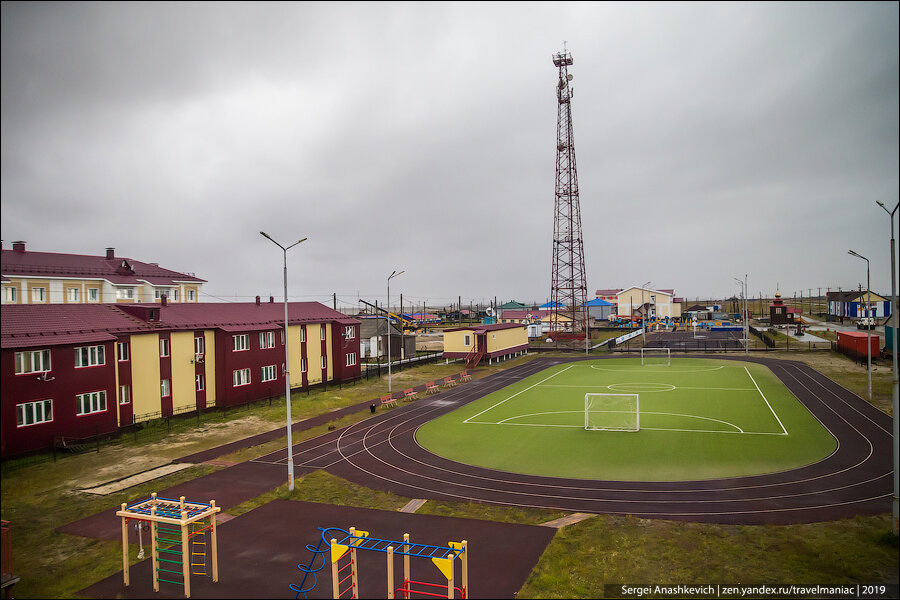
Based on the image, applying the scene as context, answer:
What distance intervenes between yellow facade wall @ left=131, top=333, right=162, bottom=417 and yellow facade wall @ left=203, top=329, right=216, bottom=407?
4.05 meters

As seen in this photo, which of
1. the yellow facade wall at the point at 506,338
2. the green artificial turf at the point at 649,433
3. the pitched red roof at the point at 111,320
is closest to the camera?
the green artificial turf at the point at 649,433

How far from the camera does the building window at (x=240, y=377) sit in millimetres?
42172

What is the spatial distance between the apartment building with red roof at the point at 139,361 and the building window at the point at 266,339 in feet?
0.28

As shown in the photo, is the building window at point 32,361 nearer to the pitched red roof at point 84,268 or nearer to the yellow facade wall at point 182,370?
the yellow facade wall at point 182,370

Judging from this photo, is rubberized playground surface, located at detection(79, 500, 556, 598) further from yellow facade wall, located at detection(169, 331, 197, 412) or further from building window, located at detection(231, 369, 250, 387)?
building window, located at detection(231, 369, 250, 387)

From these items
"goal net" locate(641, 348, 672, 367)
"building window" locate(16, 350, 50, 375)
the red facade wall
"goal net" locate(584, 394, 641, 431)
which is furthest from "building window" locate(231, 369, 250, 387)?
"goal net" locate(641, 348, 672, 367)

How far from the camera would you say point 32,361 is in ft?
94.3

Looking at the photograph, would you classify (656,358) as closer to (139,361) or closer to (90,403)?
(139,361)

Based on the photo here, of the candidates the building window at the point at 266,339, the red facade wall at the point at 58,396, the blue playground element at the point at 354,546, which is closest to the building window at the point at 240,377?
the building window at the point at 266,339

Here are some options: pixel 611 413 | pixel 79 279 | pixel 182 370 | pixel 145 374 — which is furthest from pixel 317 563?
pixel 79 279

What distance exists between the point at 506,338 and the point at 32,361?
2030 inches

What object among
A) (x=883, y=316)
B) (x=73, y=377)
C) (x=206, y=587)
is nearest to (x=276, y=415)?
(x=73, y=377)

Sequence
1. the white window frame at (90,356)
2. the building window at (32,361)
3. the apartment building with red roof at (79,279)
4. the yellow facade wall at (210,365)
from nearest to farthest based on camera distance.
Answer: the building window at (32,361)
the white window frame at (90,356)
the yellow facade wall at (210,365)
the apartment building with red roof at (79,279)

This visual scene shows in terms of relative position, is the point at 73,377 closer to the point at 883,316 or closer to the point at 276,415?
the point at 276,415
